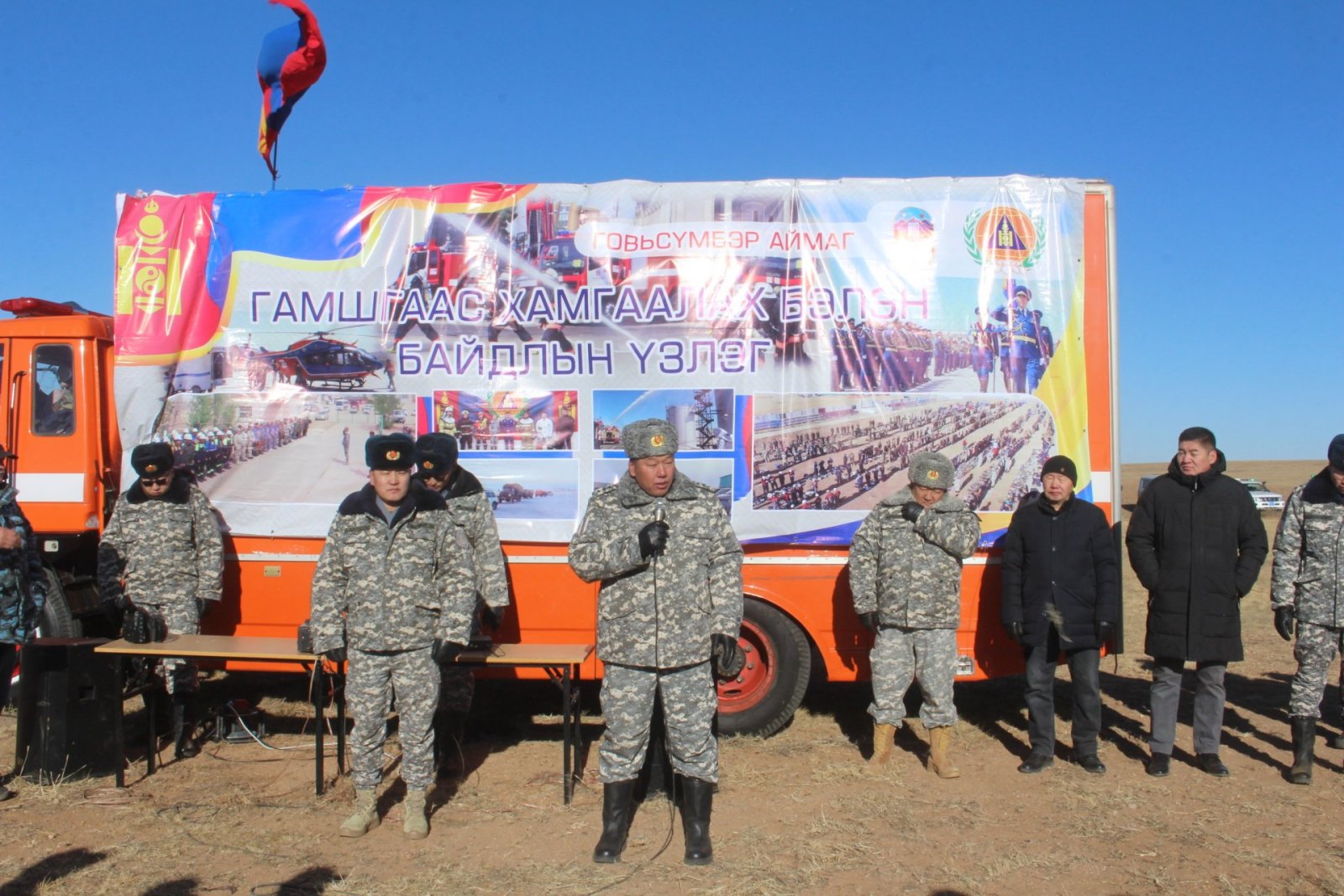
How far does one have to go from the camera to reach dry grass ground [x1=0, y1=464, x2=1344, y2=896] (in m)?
4.55

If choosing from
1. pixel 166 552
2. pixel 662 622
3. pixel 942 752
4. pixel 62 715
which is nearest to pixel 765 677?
pixel 942 752

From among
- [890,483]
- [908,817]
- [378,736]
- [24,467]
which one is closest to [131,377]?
[24,467]

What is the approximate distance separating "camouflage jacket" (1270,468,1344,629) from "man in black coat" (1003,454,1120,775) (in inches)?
37.4

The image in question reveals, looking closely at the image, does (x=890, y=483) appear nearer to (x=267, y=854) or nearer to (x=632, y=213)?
(x=632, y=213)

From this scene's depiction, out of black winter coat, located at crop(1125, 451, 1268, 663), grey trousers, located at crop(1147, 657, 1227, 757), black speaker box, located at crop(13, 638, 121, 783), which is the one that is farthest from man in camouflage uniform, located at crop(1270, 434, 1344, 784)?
black speaker box, located at crop(13, 638, 121, 783)

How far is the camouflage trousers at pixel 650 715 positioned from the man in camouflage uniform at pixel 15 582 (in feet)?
10.7

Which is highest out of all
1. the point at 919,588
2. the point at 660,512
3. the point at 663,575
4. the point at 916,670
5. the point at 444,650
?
the point at 660,512

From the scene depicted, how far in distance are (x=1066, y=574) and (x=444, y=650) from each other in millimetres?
3427

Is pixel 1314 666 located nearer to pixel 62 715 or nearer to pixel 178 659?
pixel 178 659

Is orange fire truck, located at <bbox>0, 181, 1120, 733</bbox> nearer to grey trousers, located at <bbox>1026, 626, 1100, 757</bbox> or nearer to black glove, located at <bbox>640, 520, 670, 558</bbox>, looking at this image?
grey trousers, located at <bbox>1026, 626, 1100, 757</bbox>

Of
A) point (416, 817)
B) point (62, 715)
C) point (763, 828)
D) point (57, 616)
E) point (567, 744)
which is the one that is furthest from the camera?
point (57, 616)

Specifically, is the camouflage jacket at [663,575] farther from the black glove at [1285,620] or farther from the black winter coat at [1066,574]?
the black glove at [1285,620]

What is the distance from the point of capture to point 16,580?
5.59 metres

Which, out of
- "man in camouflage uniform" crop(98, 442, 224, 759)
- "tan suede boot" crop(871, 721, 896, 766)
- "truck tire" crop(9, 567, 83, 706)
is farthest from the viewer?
"truck tire" crop(9, 567, 83, 706)
